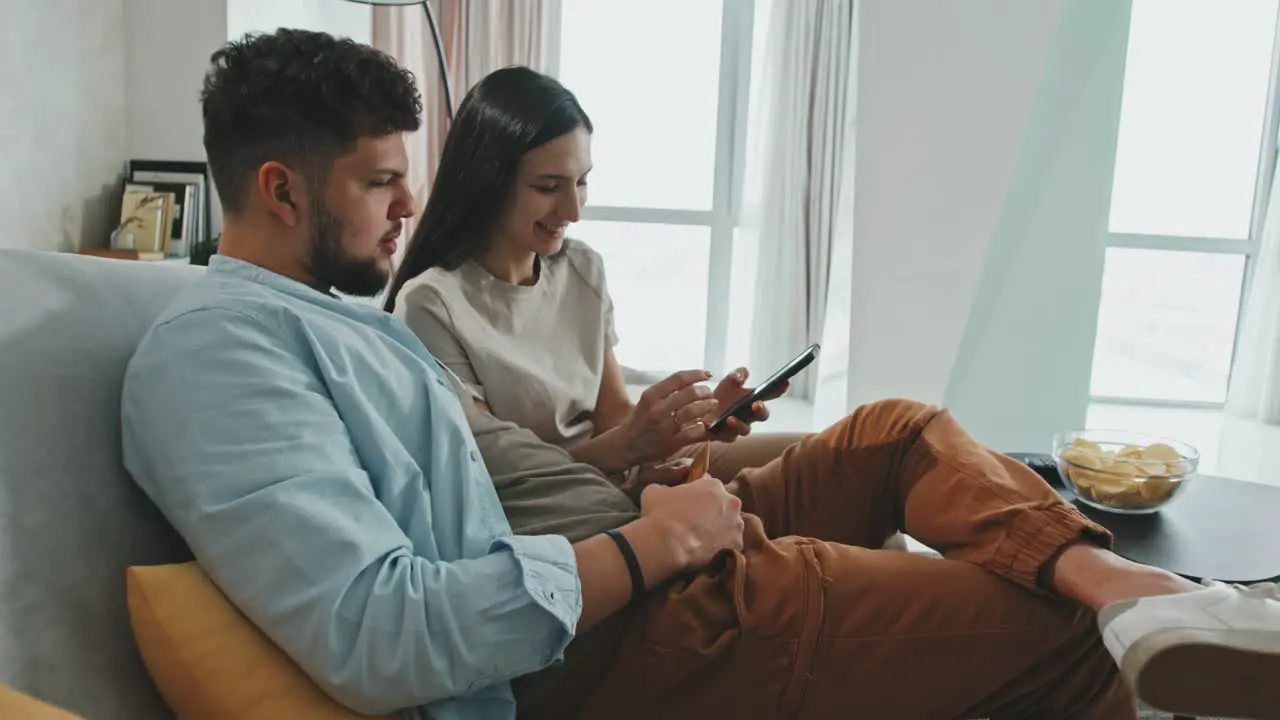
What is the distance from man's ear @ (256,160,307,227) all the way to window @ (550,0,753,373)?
3.49 m

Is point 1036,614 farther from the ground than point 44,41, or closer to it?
closer to it

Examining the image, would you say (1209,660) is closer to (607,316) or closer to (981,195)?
(607,316)

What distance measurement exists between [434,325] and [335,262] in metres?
0.32

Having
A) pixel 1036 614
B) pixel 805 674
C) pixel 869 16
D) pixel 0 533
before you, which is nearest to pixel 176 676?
pixel 0 533

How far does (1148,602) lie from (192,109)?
9.72ft

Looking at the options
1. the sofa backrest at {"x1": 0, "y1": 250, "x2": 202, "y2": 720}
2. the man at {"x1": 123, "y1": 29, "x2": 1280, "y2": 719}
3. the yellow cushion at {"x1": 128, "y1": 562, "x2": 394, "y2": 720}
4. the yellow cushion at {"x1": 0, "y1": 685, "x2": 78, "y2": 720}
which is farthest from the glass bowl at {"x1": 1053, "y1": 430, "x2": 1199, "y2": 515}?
the yellow cushion at {"x1": 0, "y1": 685, "x2": 78, "y2": 720}

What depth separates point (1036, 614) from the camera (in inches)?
40.7

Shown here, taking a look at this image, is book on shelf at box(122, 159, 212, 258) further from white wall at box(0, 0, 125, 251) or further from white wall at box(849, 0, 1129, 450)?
white wall at box(849, 0, 1129, 450)

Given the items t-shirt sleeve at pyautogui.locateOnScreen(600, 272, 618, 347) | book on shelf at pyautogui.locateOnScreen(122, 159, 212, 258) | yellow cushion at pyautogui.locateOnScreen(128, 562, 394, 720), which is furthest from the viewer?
book on shelf at pyautogui.locateOnScreen(122, 159, 212, 258)

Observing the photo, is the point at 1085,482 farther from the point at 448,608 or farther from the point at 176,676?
the point at 176,676

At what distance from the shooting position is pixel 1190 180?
445 centimetres

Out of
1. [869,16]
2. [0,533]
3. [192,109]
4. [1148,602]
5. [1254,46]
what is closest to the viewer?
[0,533]

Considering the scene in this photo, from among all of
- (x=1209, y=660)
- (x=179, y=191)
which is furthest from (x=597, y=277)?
(x=179, y=191)

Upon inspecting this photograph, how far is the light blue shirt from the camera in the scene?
0.79 metres
